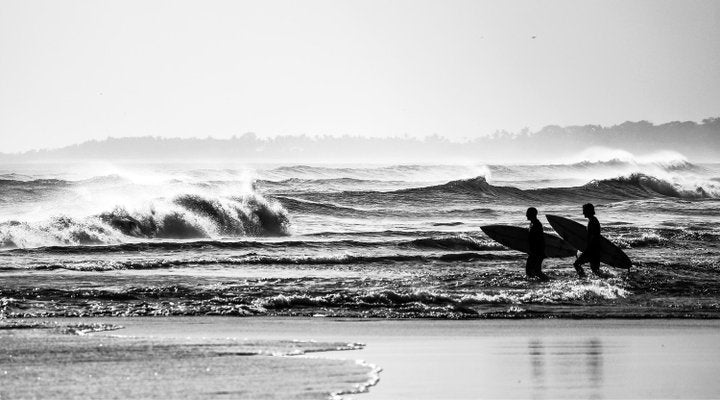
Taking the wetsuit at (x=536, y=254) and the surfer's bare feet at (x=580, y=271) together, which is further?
the surfer's bare feet at (x=580, y=271)

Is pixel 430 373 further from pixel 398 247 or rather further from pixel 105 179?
pixel 105 179

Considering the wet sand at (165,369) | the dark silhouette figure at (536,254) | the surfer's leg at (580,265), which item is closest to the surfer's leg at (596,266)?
the surfer's leg at (580,265)

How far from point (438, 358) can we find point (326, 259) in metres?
10.4

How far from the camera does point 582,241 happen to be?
20656mm

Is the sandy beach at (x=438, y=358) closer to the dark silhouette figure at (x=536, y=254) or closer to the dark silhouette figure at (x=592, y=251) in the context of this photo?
the dark silhouette figure at (x=536, y=254)

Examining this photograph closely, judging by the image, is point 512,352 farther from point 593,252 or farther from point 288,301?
point 593,252

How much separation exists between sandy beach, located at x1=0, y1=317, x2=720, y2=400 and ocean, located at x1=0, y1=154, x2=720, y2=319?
100 cm

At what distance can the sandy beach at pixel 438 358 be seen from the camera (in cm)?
845

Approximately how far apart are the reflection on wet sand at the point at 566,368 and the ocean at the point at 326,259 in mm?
2610

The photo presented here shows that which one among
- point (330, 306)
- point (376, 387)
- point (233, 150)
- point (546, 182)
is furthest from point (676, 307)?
point (233, 150)

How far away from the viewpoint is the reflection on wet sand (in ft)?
27.7

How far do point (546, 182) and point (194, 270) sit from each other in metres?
49.1

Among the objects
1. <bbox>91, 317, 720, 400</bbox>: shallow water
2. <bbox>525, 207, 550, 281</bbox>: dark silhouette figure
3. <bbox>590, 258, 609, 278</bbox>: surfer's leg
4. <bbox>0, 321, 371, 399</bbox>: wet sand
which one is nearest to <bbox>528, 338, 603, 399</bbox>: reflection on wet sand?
<bbox>91, 317, 720, 400</bbox>: shallow water

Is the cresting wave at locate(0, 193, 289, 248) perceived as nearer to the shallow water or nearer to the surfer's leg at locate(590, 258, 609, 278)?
the surfer's leg at locate(590, 258, 609, 278)
